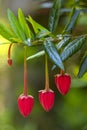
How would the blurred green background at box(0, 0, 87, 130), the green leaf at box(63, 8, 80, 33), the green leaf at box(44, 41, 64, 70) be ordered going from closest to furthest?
the green leaf at box(44, 41, 64, 70)
the green leaf at box(63, 8, 80, 33)
the blurred green background at box(0, 0, 87, 130)

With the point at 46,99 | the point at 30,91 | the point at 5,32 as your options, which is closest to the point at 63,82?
the point at 46,99

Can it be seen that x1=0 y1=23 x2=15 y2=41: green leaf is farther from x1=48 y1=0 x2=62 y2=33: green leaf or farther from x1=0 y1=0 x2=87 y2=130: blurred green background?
x1=0 y1=0 x2=87 y2=130: blurred green background

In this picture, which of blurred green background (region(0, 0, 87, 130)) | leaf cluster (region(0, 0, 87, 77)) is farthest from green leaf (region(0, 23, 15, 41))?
blurred green background (region(0, 0, 87, 130))

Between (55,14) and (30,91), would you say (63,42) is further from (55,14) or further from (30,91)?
(30,91)

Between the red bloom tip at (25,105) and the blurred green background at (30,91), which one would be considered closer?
the red bloom tip at (25,105)

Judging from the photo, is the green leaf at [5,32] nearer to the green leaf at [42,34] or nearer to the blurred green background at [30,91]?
the green leaf at [42,34]

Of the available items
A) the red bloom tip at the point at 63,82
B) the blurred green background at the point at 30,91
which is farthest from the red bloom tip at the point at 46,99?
the blurred green background at the point at 30,91

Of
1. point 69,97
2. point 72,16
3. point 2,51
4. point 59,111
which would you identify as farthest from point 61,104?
point 72,16

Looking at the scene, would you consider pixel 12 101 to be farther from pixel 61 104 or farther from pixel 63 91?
pixel 63 91

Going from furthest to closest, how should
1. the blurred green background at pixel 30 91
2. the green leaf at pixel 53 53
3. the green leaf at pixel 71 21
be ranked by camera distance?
the blurred green background at pixel 30 91, the green leaf at pixel 71 21, the green leaf at pixel 53 53

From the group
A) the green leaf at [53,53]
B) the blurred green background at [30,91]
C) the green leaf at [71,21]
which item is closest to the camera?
the green leaf at [53,53]
